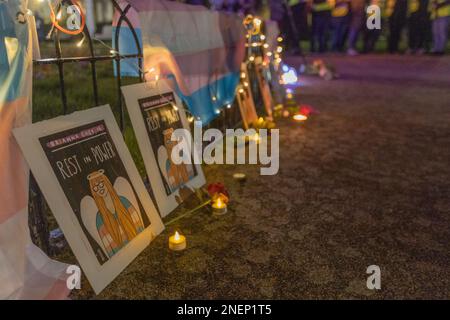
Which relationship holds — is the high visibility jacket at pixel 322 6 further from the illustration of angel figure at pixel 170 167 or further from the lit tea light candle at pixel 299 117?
the illustration of angel figure at pixel 170 167

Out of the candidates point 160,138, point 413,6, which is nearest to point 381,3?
point 413,6

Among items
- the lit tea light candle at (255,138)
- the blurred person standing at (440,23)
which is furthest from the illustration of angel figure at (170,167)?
the blurred person standing at (440,23)

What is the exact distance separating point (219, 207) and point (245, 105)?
119 inches

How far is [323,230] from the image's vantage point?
317 centimetres

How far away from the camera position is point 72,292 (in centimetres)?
238

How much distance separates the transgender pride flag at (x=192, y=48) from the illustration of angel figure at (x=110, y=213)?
4.01 feet

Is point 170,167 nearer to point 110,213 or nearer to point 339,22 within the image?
point 110,213

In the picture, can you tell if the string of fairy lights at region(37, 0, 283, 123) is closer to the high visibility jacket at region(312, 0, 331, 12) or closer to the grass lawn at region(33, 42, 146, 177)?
the grass lawn at region(33, 42, 146, 177)

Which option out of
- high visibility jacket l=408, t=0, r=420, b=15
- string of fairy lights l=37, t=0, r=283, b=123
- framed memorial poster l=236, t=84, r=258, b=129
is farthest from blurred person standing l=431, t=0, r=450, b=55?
framed memorial poster l=236, t=84, r=258, b=129

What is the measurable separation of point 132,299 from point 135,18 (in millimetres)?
2340

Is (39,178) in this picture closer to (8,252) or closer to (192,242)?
(8,252)

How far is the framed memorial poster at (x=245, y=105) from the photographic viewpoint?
19.5 feet
